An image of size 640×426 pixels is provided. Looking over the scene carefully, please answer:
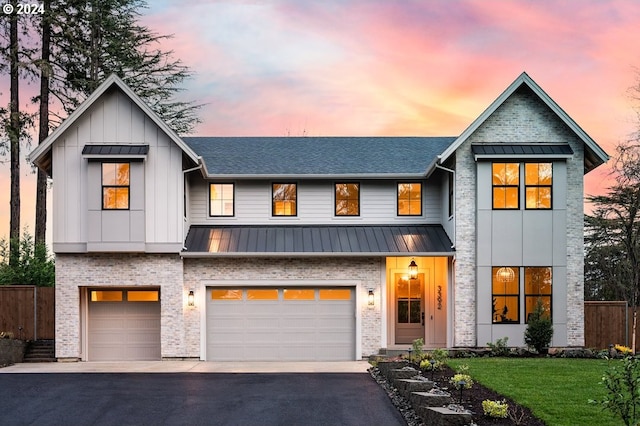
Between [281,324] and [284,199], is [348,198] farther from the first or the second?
[281,324]

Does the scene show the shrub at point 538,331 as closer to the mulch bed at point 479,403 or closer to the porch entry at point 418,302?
the porch entry at point 418,302

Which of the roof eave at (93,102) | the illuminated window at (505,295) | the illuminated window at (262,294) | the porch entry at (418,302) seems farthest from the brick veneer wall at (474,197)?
the roof eave at (93,102)

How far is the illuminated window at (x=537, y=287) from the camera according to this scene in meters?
21.5

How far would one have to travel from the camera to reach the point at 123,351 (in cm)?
2227

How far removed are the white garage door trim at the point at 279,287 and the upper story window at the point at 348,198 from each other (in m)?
2.70

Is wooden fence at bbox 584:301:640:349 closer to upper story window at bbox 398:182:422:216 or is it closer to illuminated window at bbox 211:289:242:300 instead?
upper story window at bbox 398:182:422:216

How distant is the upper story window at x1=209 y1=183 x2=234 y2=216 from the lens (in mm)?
23562

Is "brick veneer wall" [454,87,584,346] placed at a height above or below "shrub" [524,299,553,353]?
above

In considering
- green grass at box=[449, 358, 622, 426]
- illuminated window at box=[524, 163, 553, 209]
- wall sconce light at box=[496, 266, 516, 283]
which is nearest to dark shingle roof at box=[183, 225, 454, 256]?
wall sconce light at box=[496, 266, 516, 283]

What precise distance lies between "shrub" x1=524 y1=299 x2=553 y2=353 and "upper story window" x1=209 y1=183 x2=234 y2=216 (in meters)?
10.0

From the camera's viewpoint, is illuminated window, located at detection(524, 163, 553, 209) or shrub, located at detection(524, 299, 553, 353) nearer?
shrub, located at detection(524, 299, 553, 353)

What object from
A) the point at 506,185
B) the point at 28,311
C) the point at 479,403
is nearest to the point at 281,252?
the point at 506,185

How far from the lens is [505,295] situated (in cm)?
2156

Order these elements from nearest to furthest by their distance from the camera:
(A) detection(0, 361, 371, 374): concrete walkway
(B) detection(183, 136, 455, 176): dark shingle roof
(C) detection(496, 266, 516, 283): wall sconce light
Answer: (A) detection(0, 361, 371, 374): concrete walkway < (C) detection(496, 266, 516, 283): wall sconce light < (B) detection(183, 136, 455, 176): dark shingle roof
